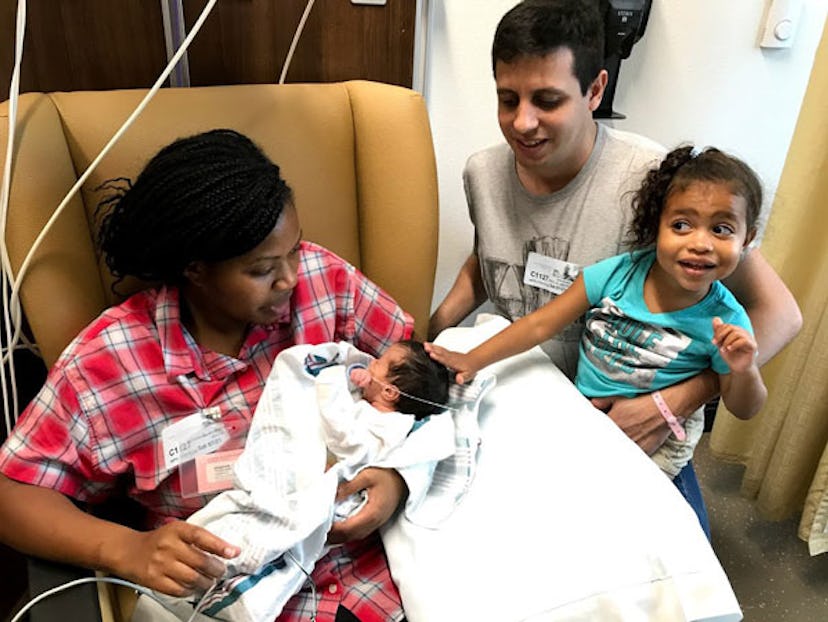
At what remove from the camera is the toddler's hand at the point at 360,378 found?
3.61ft

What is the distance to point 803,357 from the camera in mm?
1616

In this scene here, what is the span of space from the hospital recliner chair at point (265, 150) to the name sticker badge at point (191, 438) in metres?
0.20

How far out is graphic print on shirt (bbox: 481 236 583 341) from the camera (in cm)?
129

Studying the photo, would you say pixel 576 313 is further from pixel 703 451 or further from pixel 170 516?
pixel 703 451

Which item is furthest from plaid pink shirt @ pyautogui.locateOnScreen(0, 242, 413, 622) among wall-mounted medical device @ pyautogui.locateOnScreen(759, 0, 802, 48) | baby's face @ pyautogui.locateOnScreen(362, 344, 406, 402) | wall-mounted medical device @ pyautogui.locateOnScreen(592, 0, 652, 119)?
wall-mounted medical device @ pyautogui.locateOnScreen(759, 0, 802, 48)

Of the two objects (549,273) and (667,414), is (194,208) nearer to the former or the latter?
(549,273)

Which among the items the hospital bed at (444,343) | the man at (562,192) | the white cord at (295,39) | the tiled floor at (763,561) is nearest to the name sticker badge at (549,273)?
the man at (562,192)

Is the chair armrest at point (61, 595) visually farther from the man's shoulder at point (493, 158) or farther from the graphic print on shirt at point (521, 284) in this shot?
the man's shoulder at point (493, 158)

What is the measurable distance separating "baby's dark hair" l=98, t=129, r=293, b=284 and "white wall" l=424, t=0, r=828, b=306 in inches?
26.9

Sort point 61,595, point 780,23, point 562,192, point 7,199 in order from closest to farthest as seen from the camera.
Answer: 1. point 61,595
2. point 7,199
3. point 562,192
4. point 780,23

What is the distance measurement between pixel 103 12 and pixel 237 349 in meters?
0.65

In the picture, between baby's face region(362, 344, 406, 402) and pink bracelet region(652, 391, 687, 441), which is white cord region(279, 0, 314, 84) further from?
pink bracelet region(652, 391, 687, 441)

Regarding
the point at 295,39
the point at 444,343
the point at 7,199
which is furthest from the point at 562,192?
the point at 7,199

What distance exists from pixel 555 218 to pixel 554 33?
0.34 m
